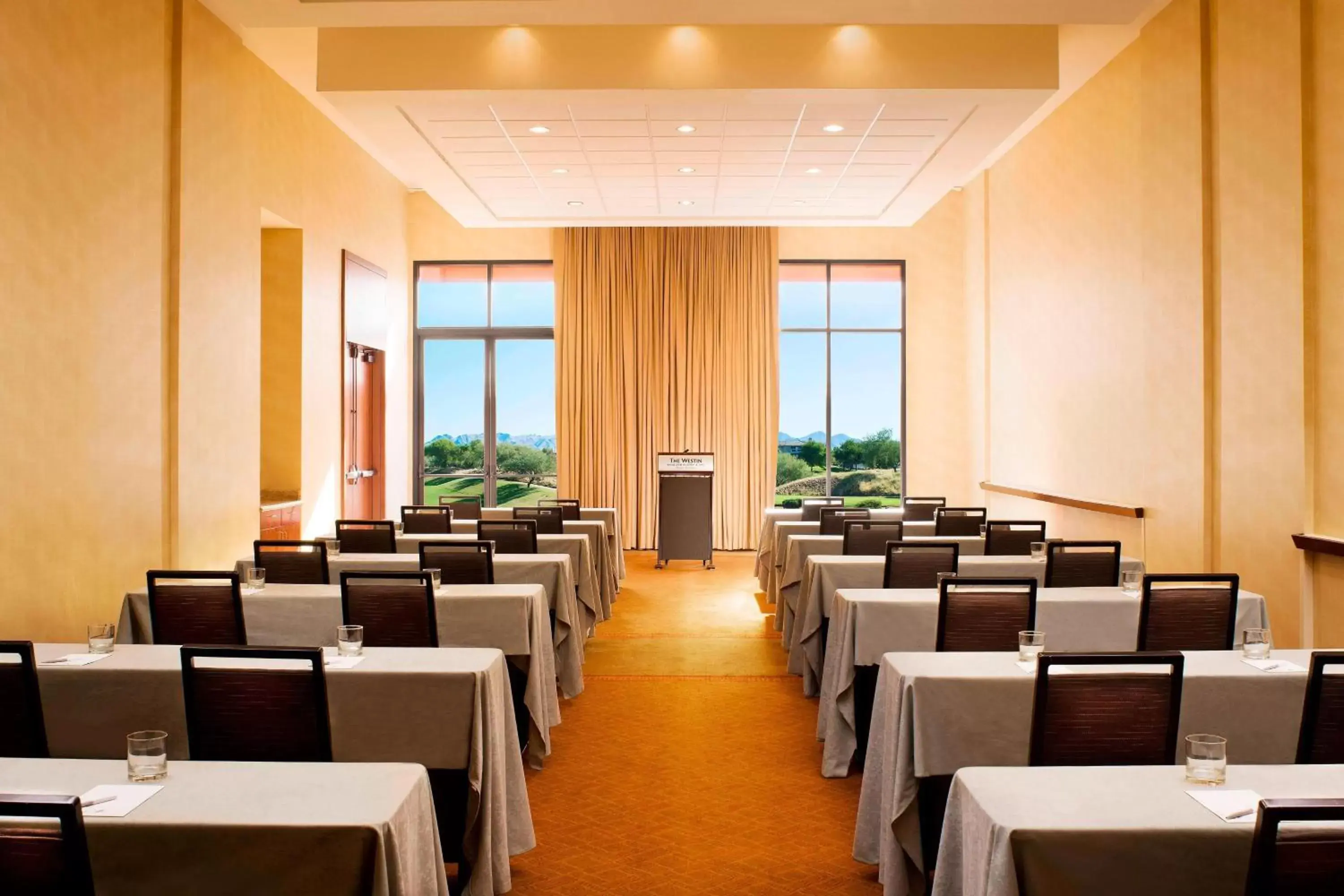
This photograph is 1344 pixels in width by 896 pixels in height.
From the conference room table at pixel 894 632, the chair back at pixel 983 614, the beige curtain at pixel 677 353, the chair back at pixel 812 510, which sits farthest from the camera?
the beige curtain at pixel 677 353

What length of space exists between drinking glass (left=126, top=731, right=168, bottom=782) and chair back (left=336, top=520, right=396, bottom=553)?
459 cm

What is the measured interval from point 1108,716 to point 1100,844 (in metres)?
0.79

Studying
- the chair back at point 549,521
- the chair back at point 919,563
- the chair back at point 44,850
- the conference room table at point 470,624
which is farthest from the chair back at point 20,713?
the chair back at point 549,521

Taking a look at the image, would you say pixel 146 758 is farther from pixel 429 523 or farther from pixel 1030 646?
pixel 429 523

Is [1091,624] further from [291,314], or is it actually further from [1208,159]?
[291,314]

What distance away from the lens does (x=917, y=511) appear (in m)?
9.33

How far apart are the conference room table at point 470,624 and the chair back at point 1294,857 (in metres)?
3.33

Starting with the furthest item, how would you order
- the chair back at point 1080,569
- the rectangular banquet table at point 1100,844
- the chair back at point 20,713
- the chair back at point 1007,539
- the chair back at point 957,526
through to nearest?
the chair back at point 957,526 < the chair back at point 1007,539 < the chair back at point 1080,569 < the chair back at point 20,713 < the rectangular banquet table at point 1100,844

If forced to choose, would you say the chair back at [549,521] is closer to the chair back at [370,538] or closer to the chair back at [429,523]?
the chair back at [429,523]

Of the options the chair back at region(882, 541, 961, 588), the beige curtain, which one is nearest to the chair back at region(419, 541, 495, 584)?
the chair back at region(882, 541, 961, 588)

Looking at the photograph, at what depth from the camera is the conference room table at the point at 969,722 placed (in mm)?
3252

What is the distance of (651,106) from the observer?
8.06m

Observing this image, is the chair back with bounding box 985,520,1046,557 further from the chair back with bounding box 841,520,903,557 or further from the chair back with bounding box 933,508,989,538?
the chair back with bounding box 933,508,989,538

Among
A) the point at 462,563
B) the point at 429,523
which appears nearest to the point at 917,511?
the point at 429,523
